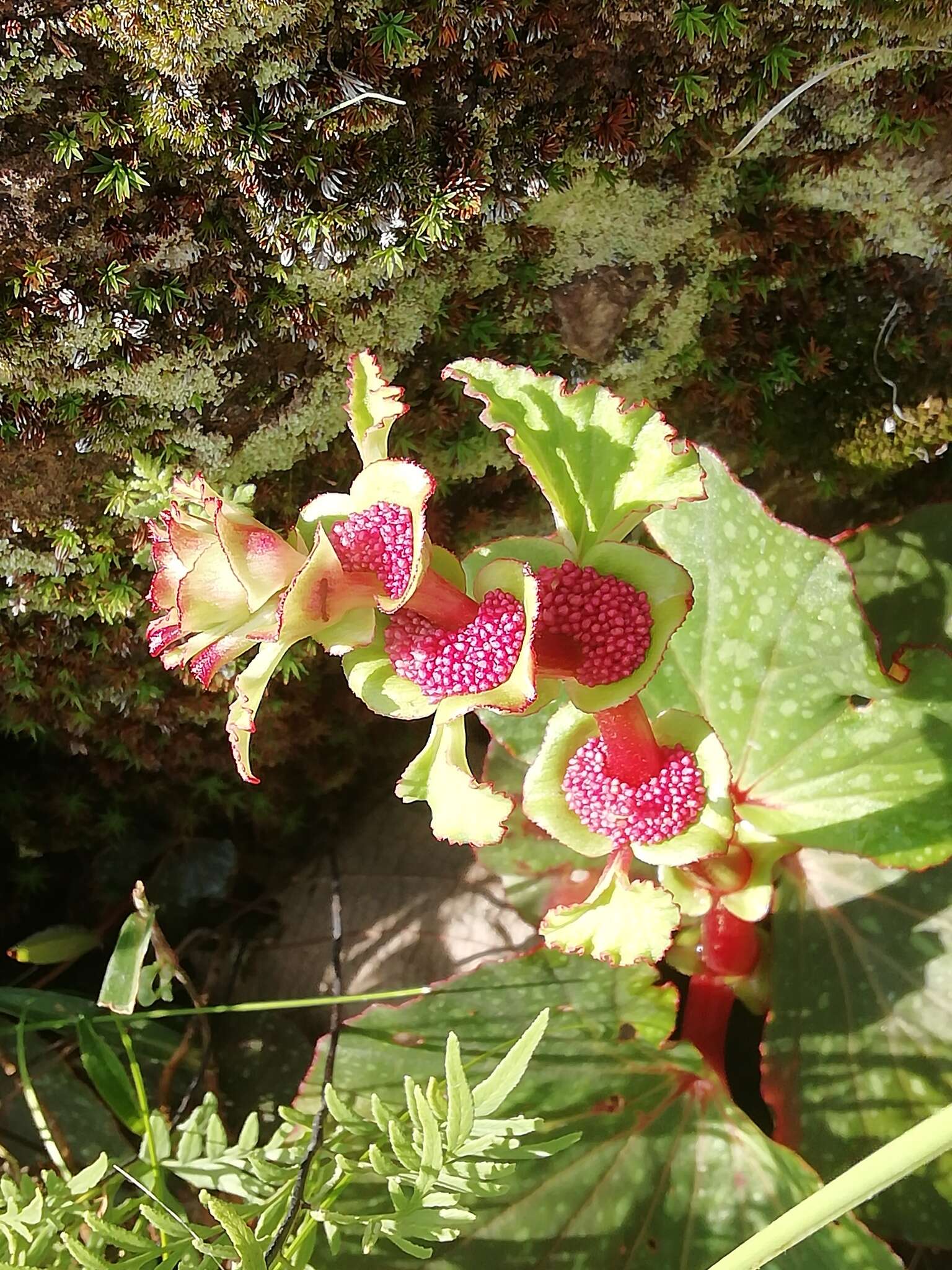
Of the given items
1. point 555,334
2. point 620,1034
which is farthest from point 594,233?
point 620,1034

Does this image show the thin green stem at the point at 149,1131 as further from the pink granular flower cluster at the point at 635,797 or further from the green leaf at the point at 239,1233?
the pink granular flower cluster at the point at 635,797

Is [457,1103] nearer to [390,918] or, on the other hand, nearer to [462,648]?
[462,648]

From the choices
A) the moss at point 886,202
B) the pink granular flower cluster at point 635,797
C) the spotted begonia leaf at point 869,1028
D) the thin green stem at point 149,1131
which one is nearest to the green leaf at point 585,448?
the pink granular flower cluster at point 635,797

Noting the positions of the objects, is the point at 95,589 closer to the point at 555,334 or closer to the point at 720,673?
the point at 555,334

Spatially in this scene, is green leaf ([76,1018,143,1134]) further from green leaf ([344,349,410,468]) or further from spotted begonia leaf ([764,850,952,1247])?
green leaf ([344,349,410,468])

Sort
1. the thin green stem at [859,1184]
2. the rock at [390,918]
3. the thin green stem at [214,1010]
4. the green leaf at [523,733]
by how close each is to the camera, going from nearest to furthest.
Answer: the thin green stem at [859,1184], the thin green stem at [214,1010], the green leaf at [523,733], the rock at [390,918]
